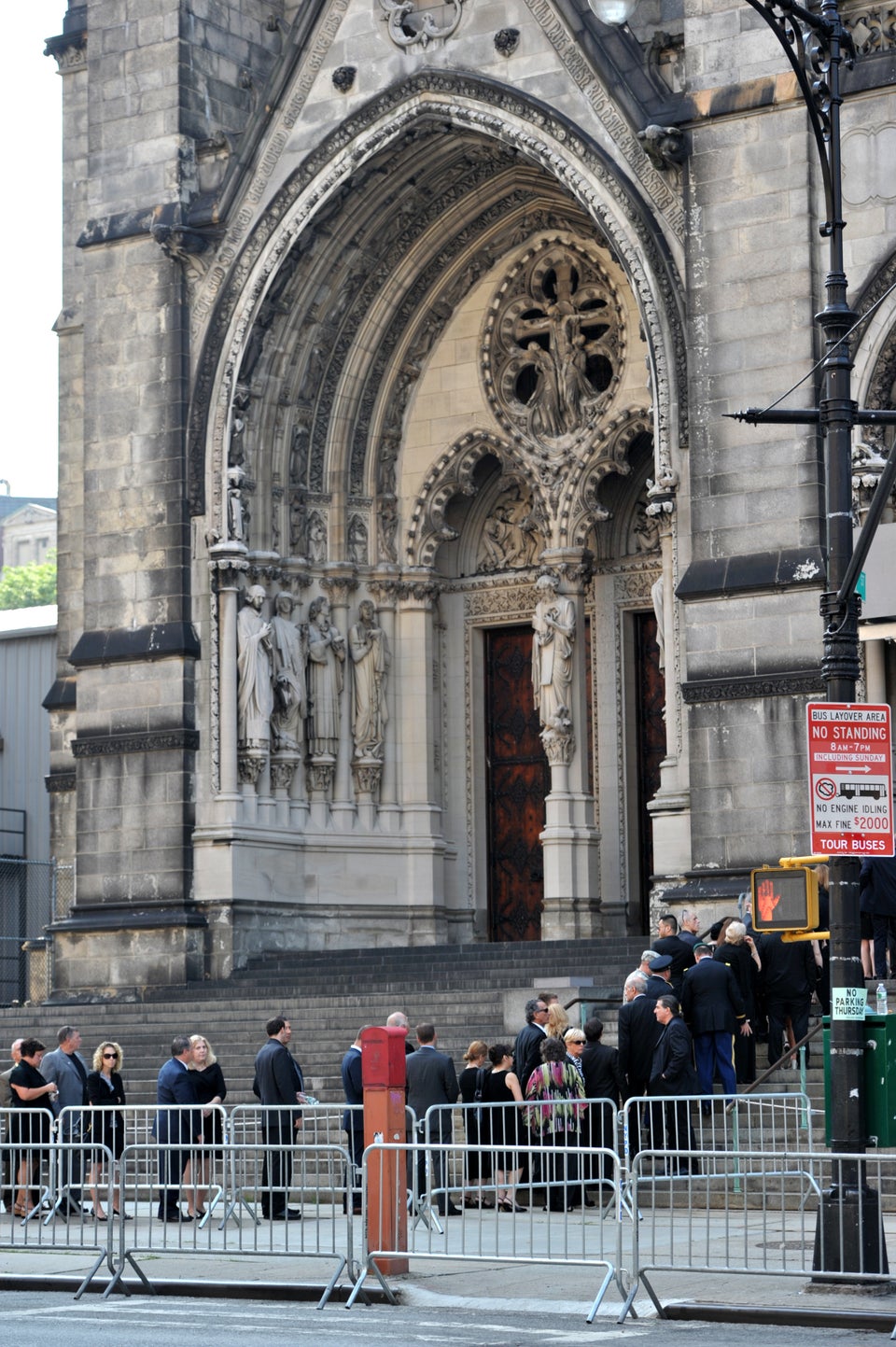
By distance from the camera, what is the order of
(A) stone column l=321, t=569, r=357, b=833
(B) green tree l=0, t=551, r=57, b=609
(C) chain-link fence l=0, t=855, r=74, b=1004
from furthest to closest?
(B) green tree l=0, t=551, r=57, b=609, (C) chain-link fence l=0, t=855, r=74, b=1004, (A) stone column l=321, t=569, r=357, b=833

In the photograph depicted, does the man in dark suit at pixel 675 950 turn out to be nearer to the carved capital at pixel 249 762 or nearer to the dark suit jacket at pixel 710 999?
the dark suit jacket at pixel 710 999

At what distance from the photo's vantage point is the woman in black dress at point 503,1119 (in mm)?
14531

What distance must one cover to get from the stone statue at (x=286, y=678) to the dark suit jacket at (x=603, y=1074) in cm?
1063

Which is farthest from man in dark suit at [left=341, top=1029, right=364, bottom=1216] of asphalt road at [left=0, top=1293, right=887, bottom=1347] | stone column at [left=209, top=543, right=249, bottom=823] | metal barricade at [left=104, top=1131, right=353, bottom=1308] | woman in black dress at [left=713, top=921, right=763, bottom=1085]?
stone column at [left=209, top=543, right=249, bottom=823]

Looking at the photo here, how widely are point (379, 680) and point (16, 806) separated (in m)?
10.1

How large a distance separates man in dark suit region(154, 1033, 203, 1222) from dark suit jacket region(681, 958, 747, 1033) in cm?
369

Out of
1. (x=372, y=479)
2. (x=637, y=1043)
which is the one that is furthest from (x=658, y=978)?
(x=372, y=479)

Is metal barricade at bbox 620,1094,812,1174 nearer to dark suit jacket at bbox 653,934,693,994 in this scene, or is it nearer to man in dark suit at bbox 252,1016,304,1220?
dark suit jacket at bbox 653,934,693,994

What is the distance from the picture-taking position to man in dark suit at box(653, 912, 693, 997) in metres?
18.8

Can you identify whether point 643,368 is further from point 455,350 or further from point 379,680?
point 379,680

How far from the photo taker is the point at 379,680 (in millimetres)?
27938

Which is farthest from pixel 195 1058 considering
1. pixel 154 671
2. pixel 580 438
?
pixel 580 438

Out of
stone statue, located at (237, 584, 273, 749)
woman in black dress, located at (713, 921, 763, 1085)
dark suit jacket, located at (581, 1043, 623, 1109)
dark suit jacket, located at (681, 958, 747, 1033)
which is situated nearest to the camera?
dark suit jacket, located at (581, 1043, 623, 1109)

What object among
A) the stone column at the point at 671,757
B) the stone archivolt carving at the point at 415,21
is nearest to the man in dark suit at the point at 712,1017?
the stone column at the point at 671,757
